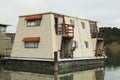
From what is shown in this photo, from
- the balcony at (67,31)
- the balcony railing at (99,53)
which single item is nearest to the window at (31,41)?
the balcony at (67,31)

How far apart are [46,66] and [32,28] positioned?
17.6 ft

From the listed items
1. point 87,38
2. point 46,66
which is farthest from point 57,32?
point 87,38

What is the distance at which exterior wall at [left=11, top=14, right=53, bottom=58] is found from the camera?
103ft

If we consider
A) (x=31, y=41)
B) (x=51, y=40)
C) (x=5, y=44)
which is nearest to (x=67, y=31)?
(x=51, y=40)

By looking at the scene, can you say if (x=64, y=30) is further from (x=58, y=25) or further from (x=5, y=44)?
(x=5, y=44)

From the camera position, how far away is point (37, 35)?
107 ft

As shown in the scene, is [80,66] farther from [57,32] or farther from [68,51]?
[57,32]

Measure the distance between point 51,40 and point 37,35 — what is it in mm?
2168

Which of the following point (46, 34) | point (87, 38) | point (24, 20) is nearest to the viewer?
point (46, 34)

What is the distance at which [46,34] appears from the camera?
31766 mm

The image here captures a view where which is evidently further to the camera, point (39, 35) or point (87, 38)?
point (87, 38)

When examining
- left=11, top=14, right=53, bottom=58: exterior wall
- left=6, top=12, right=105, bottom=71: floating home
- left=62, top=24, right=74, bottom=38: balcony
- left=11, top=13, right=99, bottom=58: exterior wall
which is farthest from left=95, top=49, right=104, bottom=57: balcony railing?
left=11, top=14, right=53, bottom=58: exterior wall

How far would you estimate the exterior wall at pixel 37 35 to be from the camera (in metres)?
31.3

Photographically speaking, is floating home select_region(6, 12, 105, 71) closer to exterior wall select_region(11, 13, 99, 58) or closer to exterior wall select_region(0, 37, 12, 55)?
exterior wall select_region(11, 13, 99, 58)
